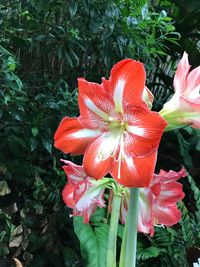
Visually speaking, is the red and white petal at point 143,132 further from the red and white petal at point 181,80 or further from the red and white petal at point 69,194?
the red and white petal at point 69,194

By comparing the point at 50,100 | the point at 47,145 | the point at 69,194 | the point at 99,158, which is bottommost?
the point at 47,145

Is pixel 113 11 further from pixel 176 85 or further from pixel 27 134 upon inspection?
pixel 176 85

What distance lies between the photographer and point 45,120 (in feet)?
5.22

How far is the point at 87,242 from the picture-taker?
5.63 ft

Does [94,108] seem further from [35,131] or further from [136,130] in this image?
[35,131]

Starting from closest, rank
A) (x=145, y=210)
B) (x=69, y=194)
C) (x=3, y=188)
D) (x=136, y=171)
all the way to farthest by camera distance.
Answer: (x=136, y=171), (x=145, y=210), (x=69, y=194), (x=3, y=188)

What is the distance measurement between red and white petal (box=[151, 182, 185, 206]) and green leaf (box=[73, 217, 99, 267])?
111cm

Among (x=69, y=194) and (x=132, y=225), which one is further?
(x=69, y=194)

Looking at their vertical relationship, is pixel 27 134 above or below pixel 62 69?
below

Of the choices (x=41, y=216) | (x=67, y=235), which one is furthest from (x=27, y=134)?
(x=67, y=235)

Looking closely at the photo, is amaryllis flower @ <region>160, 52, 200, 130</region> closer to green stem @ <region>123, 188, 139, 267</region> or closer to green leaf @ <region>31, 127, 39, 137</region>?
green stem @ <region>123, 188, 139, 267</region>

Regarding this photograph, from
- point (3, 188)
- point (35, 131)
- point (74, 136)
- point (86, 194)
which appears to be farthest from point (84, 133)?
point (3, 188)

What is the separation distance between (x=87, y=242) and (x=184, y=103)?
1286mm

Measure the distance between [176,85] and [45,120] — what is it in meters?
1.08
